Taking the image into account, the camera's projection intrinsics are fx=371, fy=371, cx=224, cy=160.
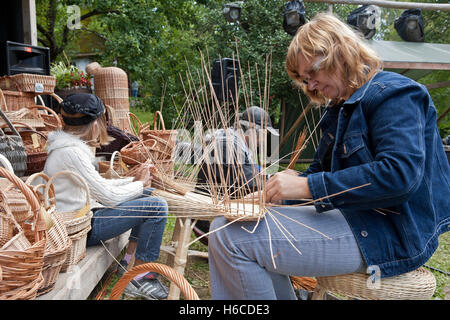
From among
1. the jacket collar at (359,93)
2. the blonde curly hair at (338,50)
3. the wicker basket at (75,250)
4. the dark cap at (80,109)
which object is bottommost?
the wicker basket at (75,250)

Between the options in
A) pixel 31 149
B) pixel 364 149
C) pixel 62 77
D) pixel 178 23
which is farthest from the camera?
pixel 178 23

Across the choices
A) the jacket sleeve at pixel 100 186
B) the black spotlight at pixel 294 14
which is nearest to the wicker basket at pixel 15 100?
the jacket sleeve at pixel 100 186

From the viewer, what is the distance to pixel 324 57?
1.04m

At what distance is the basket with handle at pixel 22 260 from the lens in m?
1.05

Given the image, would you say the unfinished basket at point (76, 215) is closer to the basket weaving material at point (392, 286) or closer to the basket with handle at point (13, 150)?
the basket with handle at point (13, 150)

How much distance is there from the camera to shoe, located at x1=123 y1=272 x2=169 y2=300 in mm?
1904

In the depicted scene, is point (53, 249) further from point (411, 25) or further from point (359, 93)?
point (411, 25)

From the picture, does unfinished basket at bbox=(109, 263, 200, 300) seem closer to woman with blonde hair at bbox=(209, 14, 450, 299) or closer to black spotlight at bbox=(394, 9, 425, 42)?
woman with blonde hair at bbox=(209, 14, 450, 299)

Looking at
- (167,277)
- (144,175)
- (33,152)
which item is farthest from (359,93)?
(33,152)

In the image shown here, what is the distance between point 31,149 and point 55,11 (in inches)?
223

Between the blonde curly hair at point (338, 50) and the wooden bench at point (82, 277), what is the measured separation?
41.6 inches

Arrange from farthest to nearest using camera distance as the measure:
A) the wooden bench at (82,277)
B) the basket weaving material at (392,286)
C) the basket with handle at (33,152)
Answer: the basket with handle at (33,152) < the wooden bench at (82,277) < the basket weaving material at (392,286)
